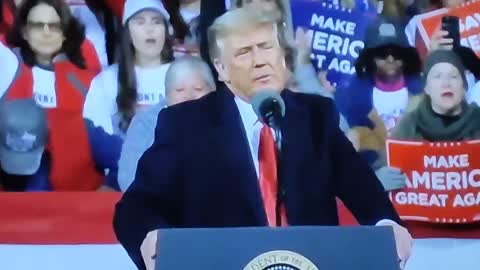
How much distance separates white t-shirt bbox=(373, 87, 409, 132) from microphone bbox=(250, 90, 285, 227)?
0.23 m

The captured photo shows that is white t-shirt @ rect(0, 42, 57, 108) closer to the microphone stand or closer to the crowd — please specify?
the crowd

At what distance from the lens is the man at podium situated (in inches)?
70.7

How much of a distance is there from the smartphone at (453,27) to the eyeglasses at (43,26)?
808 mm

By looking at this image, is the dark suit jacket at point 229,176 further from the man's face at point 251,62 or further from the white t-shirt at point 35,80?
the white t-shirt at point 35,80

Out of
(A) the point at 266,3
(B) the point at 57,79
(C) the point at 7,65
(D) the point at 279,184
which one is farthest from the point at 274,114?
(C) the point at 7,65

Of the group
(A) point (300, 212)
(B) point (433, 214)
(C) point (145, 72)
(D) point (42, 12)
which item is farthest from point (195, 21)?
(B) point (433, 214)

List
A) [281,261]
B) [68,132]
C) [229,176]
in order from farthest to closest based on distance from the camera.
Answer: [68,132] → [229,176] → [281,261]

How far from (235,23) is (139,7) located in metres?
0.22

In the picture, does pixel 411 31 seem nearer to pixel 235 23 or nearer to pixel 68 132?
pixel 235 23

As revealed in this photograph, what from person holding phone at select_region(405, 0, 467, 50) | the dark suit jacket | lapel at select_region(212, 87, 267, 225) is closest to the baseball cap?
the dark suit jacket

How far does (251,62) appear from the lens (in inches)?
73.4

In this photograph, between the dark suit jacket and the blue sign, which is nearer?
the dark suit jacket

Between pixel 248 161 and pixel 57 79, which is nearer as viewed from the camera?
pixel 248 161

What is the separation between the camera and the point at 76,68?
6.38ft
